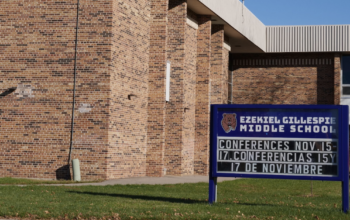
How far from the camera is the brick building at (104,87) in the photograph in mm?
20297

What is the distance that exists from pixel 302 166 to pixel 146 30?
1264cm

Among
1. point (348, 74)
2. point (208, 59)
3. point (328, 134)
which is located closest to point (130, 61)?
point (208, 59)

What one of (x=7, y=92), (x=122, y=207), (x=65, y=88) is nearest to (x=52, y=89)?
(x=65, y=88)

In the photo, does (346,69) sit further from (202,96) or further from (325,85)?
(202,96)

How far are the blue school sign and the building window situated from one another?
26.7 m

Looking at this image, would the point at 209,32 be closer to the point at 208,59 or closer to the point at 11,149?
the point at 208,59

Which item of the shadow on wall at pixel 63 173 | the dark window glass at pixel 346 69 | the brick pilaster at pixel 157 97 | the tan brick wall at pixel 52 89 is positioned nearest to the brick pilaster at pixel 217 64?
the brick pilaster at pixel 157 97

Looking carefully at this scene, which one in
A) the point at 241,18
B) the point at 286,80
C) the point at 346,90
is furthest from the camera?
the point at 286,80

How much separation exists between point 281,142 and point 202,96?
665 inches

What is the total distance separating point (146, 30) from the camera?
926 inches

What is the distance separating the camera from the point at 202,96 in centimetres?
2931

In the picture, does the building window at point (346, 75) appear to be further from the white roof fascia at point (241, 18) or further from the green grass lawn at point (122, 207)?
the green grass lawn at point (122, 207)

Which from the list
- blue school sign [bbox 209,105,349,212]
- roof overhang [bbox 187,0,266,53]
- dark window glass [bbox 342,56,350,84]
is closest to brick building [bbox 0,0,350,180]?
roof overhang [bbox 187,0,266,53]

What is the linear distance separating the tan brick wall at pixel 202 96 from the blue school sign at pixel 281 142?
16197mm
